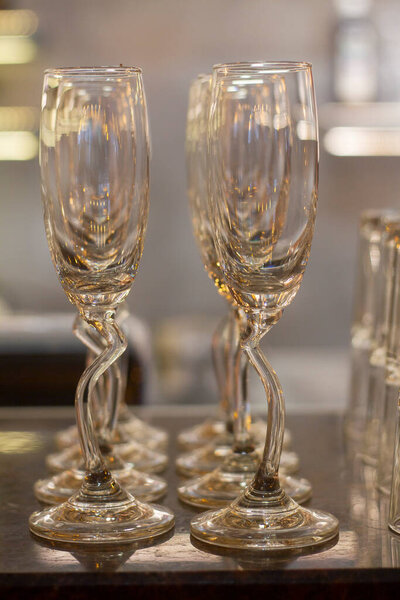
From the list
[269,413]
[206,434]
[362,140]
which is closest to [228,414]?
[206,434]

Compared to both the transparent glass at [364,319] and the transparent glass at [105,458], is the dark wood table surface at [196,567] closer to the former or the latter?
the transparent glass at [105,458]

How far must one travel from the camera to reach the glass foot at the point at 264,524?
1.86 ft

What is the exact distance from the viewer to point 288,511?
61 centimetres

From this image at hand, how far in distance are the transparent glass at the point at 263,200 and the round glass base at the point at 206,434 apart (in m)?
0.24

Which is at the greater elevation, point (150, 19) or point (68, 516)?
point (150, 19)

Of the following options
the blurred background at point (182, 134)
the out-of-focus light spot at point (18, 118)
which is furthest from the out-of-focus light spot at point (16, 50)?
the out-of-focus light spot at point (18, 118)

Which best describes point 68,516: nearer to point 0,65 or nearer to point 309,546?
point 309,546

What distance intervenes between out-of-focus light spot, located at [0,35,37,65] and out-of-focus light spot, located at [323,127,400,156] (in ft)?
3.41

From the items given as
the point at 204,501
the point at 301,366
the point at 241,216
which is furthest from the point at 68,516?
the point at 301,366

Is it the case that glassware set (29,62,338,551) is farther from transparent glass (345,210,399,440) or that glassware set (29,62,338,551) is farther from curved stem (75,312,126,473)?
transparent glass (345,210,399,440)

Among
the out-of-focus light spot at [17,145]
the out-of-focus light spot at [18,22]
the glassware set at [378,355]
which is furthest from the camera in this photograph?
the out-of-focus light spot at [17,145]

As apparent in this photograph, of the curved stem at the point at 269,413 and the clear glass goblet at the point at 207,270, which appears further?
the clear glass goblet at the point at 207,270

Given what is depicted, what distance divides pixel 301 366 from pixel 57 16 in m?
1.45

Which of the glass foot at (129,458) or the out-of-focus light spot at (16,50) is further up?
the out-of-focus light spot at (16,50)
